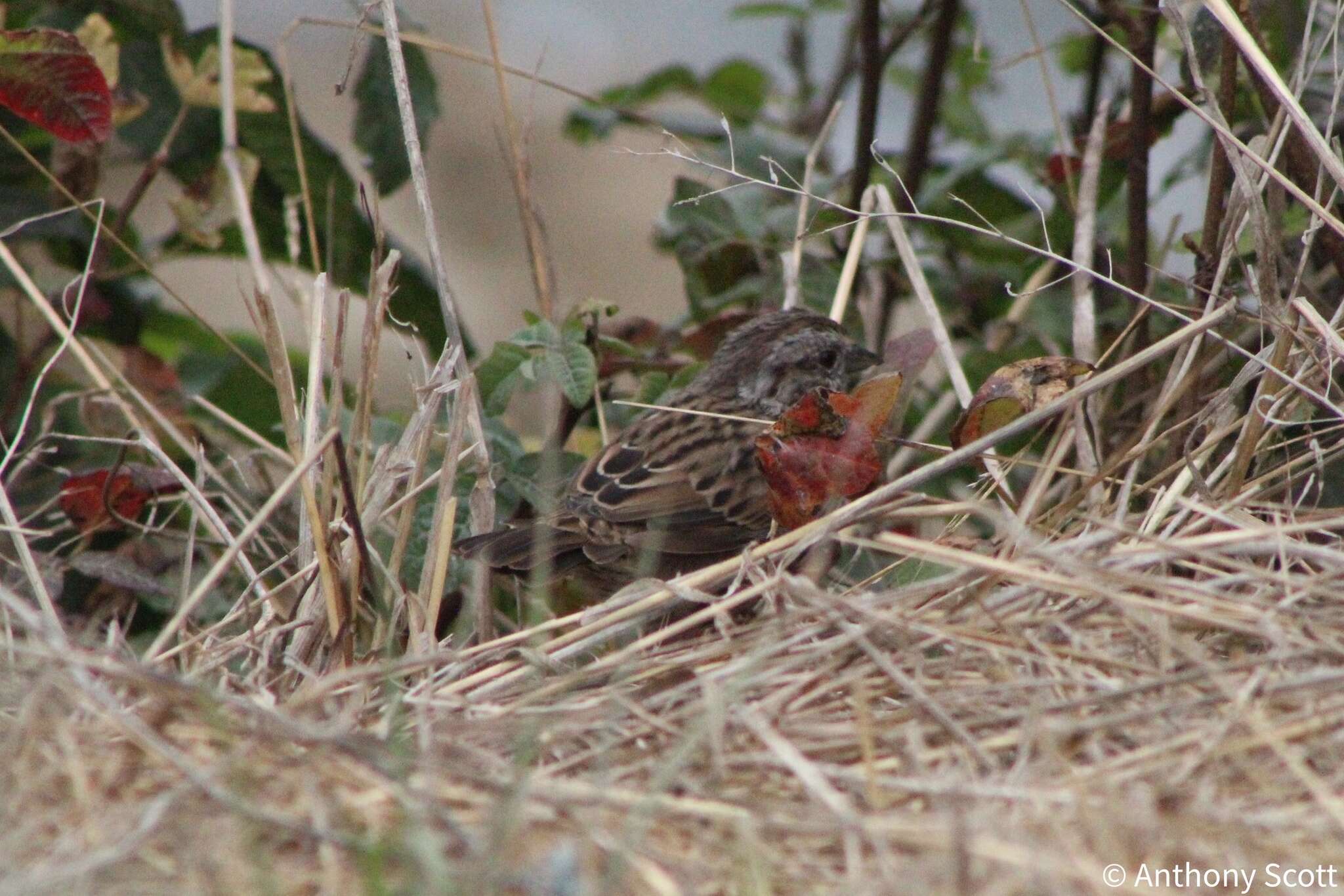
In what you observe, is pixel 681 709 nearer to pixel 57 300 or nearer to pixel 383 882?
pixel 383 882

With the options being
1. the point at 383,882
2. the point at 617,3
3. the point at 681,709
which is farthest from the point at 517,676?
the point at 617,3

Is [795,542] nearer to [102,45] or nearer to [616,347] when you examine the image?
[616,347]

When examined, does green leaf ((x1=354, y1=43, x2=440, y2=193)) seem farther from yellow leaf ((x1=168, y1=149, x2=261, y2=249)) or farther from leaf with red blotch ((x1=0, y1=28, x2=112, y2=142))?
leaf with red blotch ((x1=0, y1=28, x2=112, y2=142))

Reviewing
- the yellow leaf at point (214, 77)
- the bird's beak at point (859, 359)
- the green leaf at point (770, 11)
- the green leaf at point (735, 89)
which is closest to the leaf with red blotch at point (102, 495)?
the yellow leaf at point (214, 77)

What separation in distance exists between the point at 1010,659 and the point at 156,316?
2745mm

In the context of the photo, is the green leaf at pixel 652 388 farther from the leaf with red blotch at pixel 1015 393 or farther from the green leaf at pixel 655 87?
the green leaf at pixel 655 87

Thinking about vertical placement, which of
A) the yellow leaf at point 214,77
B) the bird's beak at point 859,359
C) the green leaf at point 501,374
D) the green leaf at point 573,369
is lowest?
the bird's beak at point 859,359

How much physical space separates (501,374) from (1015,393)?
1.08 m

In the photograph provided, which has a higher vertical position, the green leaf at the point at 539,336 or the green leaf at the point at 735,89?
the green leaf at the point at 735,89

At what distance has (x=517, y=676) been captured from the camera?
93.2 inches

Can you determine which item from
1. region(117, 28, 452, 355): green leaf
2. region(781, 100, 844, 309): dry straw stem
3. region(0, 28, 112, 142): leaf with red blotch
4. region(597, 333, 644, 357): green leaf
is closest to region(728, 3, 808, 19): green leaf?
region(781, 100, 844, 309): dry straw stem

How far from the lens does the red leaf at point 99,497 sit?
3.17 meters

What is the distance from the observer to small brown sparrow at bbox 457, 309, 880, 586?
3.46 meters

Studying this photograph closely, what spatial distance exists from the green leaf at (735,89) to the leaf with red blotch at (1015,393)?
6.59ft
